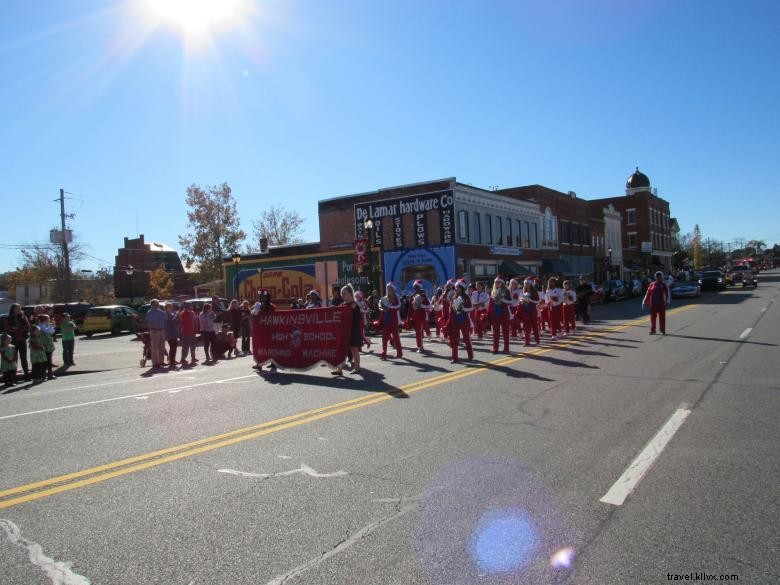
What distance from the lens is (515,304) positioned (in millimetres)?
15766

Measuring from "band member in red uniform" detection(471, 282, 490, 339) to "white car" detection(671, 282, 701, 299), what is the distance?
77.5 ft

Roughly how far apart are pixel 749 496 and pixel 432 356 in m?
9.44

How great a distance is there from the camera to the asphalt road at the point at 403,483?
3490mm

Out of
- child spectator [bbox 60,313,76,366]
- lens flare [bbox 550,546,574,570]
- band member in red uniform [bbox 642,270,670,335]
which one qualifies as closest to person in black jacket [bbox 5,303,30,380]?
child spectator [bbox 60,313,76,366]

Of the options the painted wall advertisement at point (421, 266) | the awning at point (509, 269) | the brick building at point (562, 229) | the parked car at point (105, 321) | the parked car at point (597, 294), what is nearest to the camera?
the parked car at point (105, 321)

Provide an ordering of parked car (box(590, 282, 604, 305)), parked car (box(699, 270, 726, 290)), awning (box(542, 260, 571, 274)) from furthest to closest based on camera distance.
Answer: awning (box(542, 260, 571, 274)) < parked car (box(699, 270, 726, 290)) < parked car (box(590, 282, 604, 305))

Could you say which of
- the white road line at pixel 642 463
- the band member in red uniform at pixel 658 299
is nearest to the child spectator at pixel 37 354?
the white road line at pixel 642 463

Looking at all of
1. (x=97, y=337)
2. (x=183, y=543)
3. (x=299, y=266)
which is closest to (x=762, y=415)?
(x=183, y=543)

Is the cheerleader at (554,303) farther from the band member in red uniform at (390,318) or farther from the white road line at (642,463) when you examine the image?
the white road line at (642,463)

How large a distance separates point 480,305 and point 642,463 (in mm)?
11120

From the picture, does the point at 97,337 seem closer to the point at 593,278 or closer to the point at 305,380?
the point at 305,380

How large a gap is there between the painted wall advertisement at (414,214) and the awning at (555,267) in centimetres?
1335

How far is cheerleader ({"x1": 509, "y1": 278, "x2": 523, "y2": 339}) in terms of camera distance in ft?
50.7

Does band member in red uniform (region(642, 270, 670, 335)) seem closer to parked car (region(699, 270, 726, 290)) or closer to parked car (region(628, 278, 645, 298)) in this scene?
parked car (region(628, 278, 645, 298))
